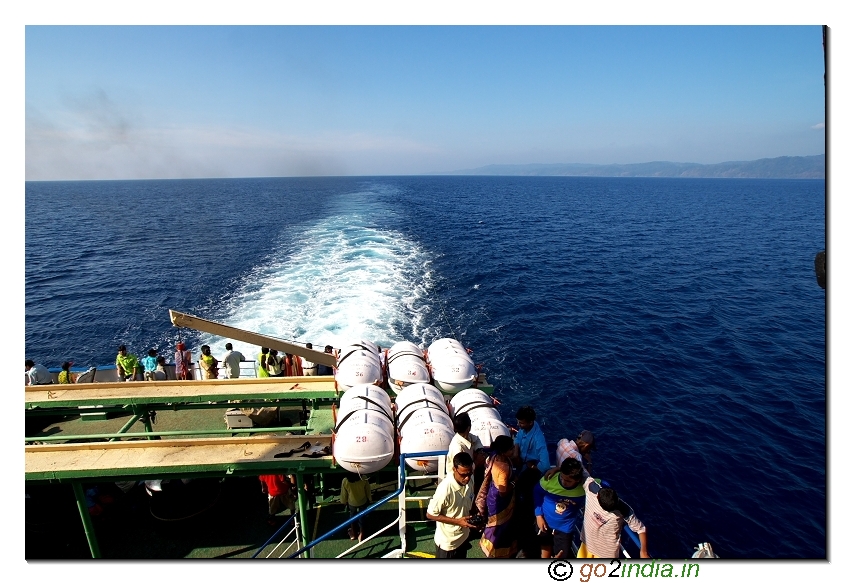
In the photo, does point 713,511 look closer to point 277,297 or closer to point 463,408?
point 463,408

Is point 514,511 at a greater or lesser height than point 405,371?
lesser

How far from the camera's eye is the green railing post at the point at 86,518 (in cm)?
830

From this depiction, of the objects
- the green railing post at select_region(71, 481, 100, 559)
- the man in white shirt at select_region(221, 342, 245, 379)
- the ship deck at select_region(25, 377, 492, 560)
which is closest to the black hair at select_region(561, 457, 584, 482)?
the ship deck at select_region(25, 377, 492, 560)

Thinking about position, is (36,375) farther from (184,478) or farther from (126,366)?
(184,478)

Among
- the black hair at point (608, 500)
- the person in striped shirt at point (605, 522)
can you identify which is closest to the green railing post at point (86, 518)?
the person in striped shirt at point (605, 522)

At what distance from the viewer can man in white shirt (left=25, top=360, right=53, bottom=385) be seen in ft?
47.4

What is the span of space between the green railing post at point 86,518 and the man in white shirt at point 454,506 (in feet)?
22.2

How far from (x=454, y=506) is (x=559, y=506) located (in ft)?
5.31

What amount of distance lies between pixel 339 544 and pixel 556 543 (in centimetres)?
491

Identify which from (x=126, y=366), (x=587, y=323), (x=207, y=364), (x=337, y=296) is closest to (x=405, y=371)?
(x=207, y=364)

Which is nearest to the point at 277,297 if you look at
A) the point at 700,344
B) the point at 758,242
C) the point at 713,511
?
the point at 713,511

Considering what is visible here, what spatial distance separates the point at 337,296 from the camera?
29031mm

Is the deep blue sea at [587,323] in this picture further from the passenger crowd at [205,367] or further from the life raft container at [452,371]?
the life raft container at [452,371]

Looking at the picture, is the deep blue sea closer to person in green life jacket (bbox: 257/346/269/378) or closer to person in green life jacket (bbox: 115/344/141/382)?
person in green life jacket (bbox: 115/344/141/382)
